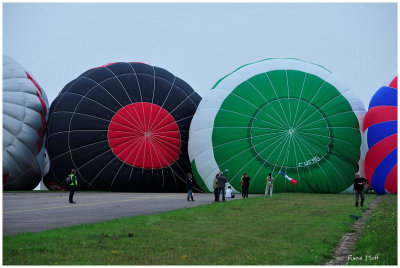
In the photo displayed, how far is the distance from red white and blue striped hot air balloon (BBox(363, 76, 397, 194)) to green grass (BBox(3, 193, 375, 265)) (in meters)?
9.76

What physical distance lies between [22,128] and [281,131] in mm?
11057

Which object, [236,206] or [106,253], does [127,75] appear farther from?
[106,253]

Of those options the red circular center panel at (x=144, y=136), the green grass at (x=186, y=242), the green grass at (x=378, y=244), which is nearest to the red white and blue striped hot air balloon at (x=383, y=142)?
the red circular center panel at (x=144, y=136)

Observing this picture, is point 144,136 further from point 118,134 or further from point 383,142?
point 383,142

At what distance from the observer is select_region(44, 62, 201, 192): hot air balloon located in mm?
25344

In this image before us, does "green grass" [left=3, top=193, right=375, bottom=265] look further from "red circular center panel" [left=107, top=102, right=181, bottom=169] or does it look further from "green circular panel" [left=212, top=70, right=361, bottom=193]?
"red circular center panel" [left=107, top=102, right=181, bottom=169]

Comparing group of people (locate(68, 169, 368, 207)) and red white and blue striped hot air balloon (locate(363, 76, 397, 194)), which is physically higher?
red white and blue striped hot air balloon (locate(363, 76, 397, 194))

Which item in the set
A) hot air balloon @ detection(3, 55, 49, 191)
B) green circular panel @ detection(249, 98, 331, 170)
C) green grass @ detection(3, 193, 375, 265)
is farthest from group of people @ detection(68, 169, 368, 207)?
hot air balloon @ detection(3, 55, 49, 191)

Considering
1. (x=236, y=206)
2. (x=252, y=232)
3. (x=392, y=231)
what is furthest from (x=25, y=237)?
(x=236, y=206)

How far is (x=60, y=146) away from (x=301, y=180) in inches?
414

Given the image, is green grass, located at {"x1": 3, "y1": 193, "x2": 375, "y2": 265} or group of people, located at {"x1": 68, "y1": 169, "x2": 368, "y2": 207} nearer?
green grass, located at {"x1": 3, "y1": 193, "x2": 375, "y2": 265}

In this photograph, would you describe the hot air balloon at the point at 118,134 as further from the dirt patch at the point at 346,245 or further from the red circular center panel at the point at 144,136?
the dirt patch at the point at 346,245

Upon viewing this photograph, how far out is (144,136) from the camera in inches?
1023

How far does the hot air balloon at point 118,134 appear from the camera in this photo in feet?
83.1
